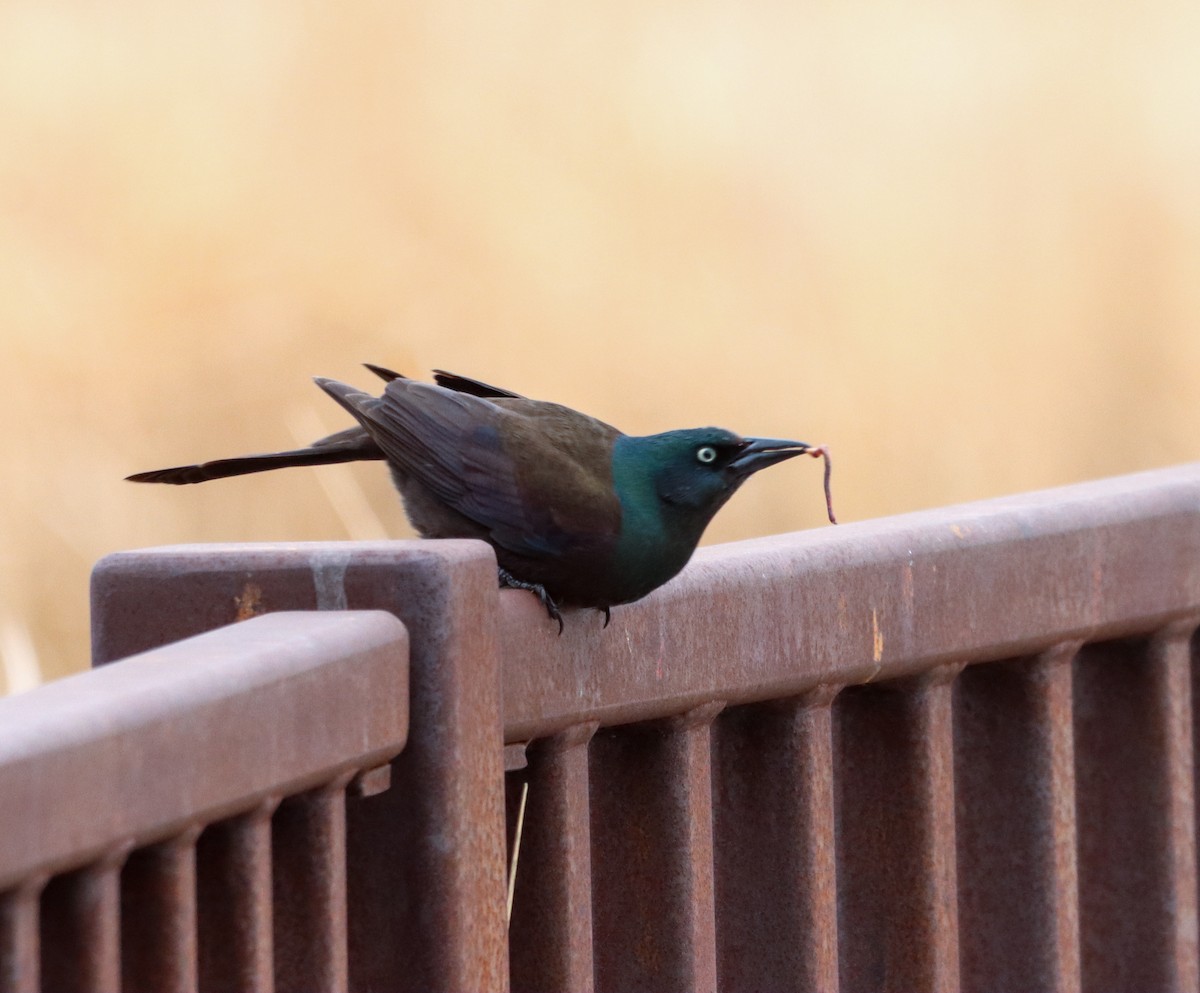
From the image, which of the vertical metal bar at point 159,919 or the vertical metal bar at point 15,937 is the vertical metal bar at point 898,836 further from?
the vertical metal bar at point 15,937

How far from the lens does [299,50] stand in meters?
7.12

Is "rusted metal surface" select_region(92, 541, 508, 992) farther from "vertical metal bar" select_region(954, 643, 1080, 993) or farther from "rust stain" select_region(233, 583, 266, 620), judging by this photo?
"vertical metal bar" select_region(954, 643, 1080, 993)

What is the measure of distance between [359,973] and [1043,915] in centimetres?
90

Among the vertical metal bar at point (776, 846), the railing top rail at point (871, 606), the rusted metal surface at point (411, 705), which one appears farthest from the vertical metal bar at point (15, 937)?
the vertical metal bar at point (776, 846)

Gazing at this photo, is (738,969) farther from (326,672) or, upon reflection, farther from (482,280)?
(482,280)

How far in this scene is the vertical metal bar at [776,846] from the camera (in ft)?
6.54

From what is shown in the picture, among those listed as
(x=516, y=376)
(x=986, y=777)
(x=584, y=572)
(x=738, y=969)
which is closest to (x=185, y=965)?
(x=738, y=969)

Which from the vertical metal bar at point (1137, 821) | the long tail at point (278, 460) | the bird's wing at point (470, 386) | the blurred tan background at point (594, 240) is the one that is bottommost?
the vertical metal bar at point (1137, 821)

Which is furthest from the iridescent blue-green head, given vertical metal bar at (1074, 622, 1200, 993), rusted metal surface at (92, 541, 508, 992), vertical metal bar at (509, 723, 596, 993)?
rusted metal surface at (92, 541, 508, 992)

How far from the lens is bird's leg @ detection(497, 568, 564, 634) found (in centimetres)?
187

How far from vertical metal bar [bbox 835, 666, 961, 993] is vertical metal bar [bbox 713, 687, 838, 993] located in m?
0.09

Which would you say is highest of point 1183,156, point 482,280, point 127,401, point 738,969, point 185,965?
point 1183,156

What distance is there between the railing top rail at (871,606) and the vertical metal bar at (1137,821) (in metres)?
0.09

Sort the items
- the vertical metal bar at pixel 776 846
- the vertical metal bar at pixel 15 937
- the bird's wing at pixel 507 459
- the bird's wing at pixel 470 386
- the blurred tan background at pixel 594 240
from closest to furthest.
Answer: the vertical metal bar at pixel 15 937 → the vertical metal bar at pixel 776 846 → the bird's wing at pixel 507 459 → the bird's wing at pixel 470 386 → the blurred tan background at pixel 594 240
